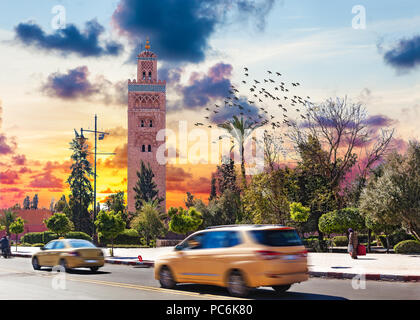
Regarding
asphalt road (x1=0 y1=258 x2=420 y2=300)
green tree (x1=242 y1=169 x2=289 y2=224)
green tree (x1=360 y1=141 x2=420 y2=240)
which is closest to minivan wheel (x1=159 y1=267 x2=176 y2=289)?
asphalt road (x1=0 y1=258 x2=420 y2=300)

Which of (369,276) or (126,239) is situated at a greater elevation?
(369,276)

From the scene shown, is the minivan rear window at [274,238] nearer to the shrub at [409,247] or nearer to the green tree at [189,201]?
the shrub at [409,247]

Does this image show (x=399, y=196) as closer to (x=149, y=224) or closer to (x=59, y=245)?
(x=59, y=245)

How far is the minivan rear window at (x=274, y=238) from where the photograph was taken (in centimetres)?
1269

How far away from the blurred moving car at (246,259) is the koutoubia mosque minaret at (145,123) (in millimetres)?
72689

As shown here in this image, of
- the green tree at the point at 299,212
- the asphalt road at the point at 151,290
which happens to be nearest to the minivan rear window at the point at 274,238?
the asphalt road at the point at 151,290

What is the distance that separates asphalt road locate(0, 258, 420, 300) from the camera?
12719mm

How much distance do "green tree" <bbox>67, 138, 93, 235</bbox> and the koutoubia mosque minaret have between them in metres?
12.2

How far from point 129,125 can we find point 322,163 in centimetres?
5350

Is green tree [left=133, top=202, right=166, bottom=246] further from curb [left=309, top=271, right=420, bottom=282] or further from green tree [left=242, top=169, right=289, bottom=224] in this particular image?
curb [left=309, top=271, right=420, bottom=282]

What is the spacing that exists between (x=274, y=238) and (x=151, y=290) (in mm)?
3750

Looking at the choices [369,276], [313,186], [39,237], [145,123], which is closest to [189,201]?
[145,123]

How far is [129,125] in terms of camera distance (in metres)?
88.4

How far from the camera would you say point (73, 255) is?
20.2 m
